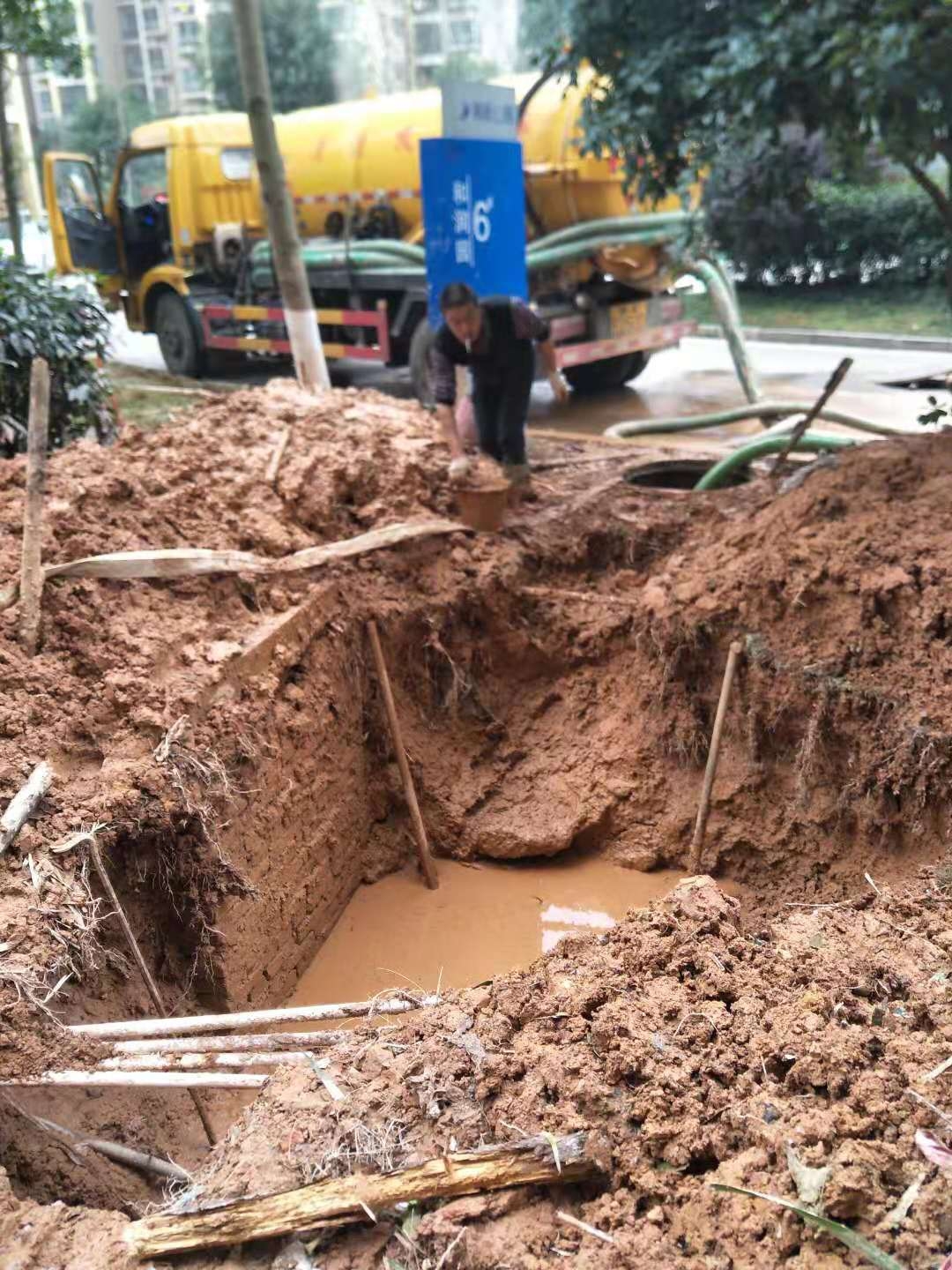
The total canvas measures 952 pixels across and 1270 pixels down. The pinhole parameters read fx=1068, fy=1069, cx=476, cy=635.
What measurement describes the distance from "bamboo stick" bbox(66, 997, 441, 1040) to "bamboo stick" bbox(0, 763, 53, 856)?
0.65 metres

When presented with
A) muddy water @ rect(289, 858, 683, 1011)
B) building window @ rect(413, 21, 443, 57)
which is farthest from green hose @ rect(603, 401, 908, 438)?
building window @ rect(413, 21, 443, 57)

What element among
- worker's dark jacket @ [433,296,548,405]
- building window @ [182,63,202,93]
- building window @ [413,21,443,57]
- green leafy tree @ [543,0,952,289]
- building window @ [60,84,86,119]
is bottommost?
worker's dark jacket @ [433,296,548,405]

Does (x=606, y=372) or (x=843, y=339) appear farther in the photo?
(x=843, y=339)

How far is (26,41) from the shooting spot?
11125mm

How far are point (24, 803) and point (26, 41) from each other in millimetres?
10632

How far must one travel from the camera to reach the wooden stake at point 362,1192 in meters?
2.27

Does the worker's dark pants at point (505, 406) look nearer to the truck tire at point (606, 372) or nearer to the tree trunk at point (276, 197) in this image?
the tree trunk at point (276, 197)

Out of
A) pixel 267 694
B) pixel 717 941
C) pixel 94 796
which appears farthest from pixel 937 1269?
pixel 267 694

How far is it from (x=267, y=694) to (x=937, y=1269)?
3.21m

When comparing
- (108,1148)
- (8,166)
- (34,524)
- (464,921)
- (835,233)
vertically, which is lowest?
(464,921)

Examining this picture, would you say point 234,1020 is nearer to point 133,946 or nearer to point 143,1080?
point 143,1080

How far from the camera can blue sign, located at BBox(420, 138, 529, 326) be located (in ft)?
24.3

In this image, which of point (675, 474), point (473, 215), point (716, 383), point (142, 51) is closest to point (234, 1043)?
point (675, 474)

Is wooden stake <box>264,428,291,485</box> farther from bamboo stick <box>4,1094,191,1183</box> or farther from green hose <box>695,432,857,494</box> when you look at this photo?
bamboo stick <box>4,1094,191,1183</box>
